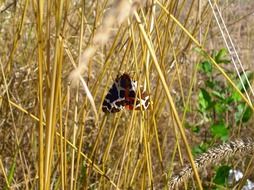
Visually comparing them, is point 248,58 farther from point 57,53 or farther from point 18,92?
point 57,53

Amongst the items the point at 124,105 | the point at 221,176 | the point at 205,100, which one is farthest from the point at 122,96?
the point at 205,100

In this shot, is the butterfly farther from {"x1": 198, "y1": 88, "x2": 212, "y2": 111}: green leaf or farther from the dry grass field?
{"x1": 198, "y1": 88, "x2": 212, "y2": 111}: green leaf

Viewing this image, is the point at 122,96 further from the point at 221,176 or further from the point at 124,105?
the point at 221,176

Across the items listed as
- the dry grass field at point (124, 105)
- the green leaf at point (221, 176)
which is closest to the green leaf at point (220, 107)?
the dry grass field at point (124, 105)

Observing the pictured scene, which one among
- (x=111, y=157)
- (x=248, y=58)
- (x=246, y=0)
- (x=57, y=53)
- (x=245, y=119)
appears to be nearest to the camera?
(x=57, y=53)

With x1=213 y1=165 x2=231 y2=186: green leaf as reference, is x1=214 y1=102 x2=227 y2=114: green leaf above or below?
above

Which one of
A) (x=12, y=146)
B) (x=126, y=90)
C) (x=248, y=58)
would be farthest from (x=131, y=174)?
(x=248, y=58)

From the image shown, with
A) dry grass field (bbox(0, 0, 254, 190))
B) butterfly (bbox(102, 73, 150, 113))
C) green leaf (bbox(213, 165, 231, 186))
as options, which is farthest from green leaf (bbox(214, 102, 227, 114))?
butterfly (bbox(102, 73, 150, 113))
